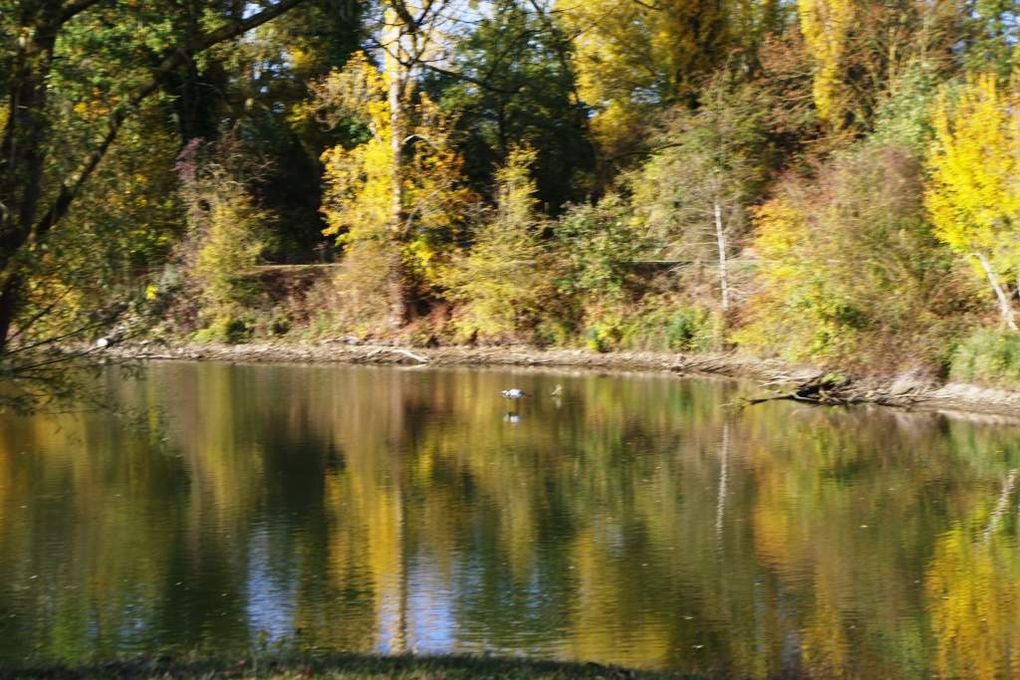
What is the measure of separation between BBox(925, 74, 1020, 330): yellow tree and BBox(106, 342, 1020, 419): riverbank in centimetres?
234

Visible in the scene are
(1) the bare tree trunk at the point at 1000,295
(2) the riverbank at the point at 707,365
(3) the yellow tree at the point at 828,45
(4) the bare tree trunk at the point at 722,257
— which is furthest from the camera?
(3) the yellow tree at the point at 828,45

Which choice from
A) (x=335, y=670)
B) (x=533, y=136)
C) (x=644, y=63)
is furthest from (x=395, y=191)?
(x=335, y=670)

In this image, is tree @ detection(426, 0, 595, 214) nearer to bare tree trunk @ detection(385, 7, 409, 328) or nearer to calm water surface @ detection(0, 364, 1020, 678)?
bare tree trunk @ detection(385, 7, 409, 328)

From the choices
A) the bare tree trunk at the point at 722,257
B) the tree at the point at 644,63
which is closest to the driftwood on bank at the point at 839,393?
the bare tree trunk at the point at 722,257

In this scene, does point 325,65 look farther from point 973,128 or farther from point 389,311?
point 973,128

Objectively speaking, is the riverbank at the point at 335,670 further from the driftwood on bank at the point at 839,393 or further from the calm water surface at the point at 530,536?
the driftwood on bank at the point at 839,393

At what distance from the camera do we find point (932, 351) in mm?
27812

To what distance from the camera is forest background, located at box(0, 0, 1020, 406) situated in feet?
93.1

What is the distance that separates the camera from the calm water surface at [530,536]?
38.4 ft

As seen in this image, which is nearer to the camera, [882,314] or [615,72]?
[882,314]

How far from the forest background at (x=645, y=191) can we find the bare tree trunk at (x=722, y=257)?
8 cm

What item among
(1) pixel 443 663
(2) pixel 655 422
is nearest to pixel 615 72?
(2) pixel 655 422

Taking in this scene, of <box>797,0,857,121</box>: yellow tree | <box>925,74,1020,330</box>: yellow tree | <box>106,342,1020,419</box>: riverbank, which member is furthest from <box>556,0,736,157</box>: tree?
<box>925,74,1020,330</box>: yellow tree

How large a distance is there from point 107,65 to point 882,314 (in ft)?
68.8
